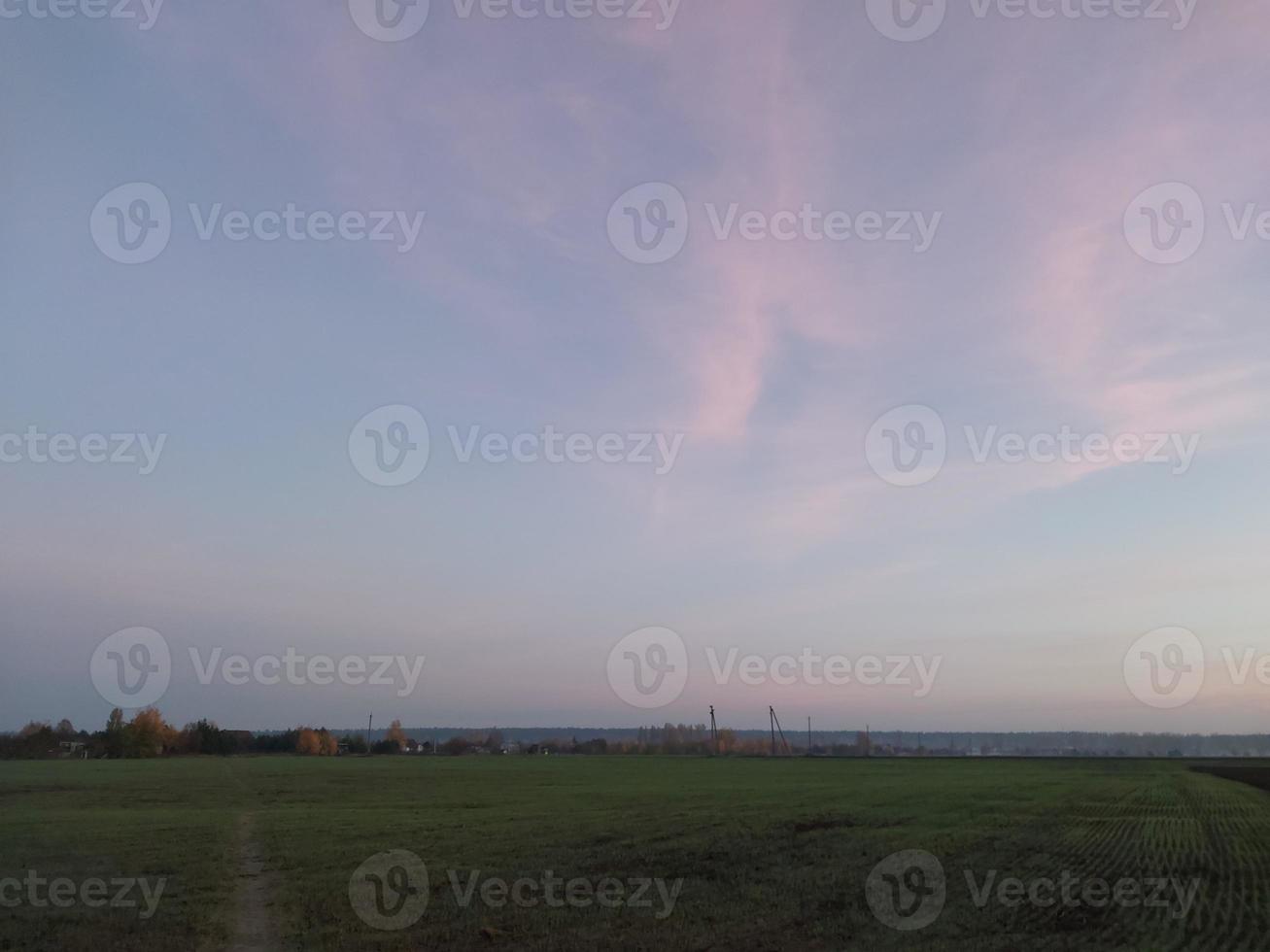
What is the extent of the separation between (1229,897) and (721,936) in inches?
614

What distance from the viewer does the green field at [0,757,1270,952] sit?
72.7 ft

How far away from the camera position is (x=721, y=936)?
2194 centimetres

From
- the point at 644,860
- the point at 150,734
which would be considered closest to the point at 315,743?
the point at 150,734

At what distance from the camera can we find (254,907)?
80.2 feet

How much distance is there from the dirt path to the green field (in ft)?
0.39

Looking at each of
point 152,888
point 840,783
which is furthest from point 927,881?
point 840,783

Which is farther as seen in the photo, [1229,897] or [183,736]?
[183,736]

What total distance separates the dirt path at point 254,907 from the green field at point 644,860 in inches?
4.7

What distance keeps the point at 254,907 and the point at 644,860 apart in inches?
508

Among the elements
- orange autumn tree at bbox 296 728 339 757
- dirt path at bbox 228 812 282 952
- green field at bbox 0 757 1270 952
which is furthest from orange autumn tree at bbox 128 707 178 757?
dirt path at bbox 228 812 282 952

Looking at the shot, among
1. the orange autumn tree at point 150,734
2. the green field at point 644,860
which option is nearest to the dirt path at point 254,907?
the green field at point 644,860

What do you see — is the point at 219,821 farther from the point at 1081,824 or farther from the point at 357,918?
the point at 1081,824

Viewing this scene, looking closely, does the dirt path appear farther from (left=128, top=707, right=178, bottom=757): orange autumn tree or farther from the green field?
(left=128, top=707, right=178, bottom=757): orange autumn tree

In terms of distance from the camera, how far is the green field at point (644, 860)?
2217cm
